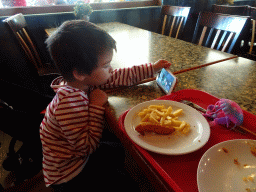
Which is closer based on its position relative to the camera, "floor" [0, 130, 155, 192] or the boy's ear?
the boy's ear

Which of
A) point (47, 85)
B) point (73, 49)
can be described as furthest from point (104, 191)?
point (47, 85)

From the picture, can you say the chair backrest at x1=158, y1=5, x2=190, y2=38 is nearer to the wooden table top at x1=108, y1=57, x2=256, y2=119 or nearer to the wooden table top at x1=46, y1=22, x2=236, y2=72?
the wooden table top at x1=46, y1=22, x2=236, y2=72

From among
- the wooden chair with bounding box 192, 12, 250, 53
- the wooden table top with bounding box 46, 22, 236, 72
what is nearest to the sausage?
the wooden table top with bounding box 46, 22, 236, 72

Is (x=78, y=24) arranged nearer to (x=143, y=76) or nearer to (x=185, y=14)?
(x=143, y=76)

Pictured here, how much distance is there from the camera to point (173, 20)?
2043 mm

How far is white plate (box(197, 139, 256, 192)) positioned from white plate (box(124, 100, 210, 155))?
5cm

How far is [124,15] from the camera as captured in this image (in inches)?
114

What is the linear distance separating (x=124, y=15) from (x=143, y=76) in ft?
8.00

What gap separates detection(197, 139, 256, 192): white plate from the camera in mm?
381

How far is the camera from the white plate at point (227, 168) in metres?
0.38

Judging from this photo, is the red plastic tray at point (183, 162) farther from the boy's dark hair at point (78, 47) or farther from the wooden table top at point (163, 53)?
the wooden table top at point (163, 53)

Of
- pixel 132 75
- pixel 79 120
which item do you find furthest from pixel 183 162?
pixel 132 75

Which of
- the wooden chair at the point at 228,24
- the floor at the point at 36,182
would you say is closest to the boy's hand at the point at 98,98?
the floor at the point at 36,182

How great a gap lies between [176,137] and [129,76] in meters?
0.44
